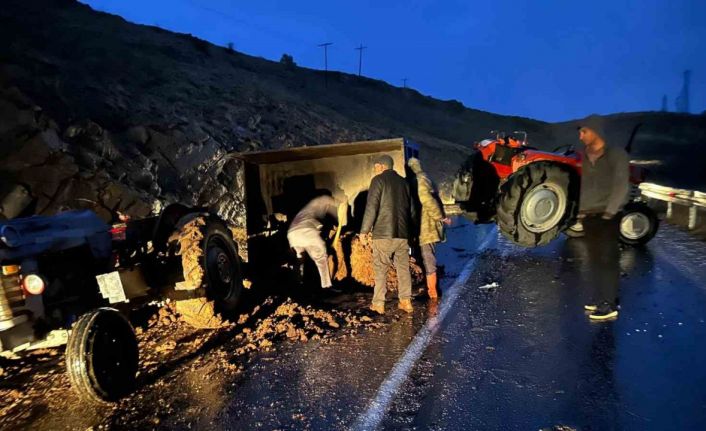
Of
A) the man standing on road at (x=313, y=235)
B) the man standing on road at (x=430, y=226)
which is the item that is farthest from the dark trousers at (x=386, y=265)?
the man standing on road at (x=313, y=235)

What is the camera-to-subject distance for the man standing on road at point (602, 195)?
5.40 meters

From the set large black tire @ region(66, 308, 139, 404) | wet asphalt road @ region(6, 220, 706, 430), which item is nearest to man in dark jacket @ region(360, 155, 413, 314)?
wet asphalt road @ region(6, 220, 706, 430)

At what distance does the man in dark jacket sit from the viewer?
5.66 meters

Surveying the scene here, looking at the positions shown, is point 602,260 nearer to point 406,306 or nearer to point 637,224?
point 637,224

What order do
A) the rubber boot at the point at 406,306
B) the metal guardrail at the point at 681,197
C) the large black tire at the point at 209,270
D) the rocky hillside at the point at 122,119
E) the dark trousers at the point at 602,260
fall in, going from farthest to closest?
the rocky hillside at the point at 122,119 → the metal guardrail at the point at 681,197 → the dark trousers at the point at 602,260 → the rubber boot at the point at 406,306 → the large black tire at the point at 209,270

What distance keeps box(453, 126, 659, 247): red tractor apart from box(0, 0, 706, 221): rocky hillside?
6.19 meters

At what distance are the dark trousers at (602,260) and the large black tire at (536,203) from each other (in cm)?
64

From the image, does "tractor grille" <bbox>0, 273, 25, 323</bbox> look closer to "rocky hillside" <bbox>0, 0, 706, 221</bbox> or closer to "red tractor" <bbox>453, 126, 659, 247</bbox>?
"rocky hillside" <bbox>0, 0, 706, 221</bbox>

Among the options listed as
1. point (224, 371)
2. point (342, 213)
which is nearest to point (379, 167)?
point (342, 213)

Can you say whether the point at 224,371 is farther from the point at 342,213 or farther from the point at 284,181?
the point at 284,181

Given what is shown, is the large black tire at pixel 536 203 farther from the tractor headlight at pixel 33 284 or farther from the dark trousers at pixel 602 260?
the tractor headlight at pixel 33 284

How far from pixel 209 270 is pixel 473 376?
10.1 feet

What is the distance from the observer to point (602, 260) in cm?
759

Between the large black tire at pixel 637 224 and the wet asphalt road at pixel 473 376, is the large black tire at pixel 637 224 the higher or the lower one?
the higher one
